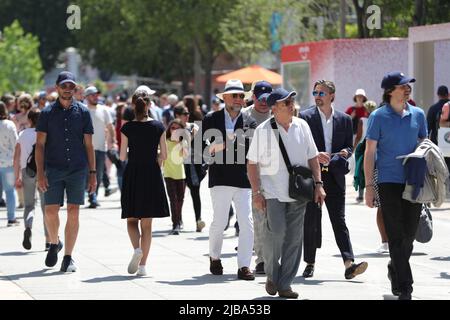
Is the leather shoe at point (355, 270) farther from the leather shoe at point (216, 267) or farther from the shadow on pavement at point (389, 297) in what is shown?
the leather shoe at point (216, 267)

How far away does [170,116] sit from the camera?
25578 mm

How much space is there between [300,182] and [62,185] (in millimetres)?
2981

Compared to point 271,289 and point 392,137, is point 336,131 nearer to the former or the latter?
point 392,137

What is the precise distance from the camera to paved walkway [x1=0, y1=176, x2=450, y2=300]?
10.4m

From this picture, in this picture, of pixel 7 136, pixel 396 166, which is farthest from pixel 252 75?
pixel 396 166

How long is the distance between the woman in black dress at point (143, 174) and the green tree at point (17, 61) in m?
56.2

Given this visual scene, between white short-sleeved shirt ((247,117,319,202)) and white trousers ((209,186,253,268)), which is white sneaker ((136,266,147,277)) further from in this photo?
white short-sleeved shirt ((247,117,319,202))

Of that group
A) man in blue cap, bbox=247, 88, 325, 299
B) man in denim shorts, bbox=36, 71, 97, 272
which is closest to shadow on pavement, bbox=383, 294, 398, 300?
man in blue cap, bbox=247, 88, 325, 299

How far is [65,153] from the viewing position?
11.8 m

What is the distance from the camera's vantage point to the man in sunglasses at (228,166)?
1160cm

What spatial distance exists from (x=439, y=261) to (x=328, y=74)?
16.0m

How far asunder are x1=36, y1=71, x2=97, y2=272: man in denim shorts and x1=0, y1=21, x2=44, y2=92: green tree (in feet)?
184
